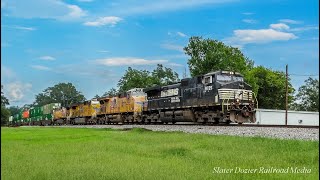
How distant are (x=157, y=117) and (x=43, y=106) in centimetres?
3067

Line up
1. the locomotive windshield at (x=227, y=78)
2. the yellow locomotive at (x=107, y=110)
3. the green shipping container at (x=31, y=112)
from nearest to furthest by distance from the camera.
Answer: the locomotive windshield at (x=227, y=78)
the yellow locomotive at (x=107, y=110)
the green shipping container at (x=31, y=112)

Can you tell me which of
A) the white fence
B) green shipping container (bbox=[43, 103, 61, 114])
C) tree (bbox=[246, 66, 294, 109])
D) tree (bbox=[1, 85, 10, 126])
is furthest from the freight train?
tree (bbox=[246, 66, 294, 109])

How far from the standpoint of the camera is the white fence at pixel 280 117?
50.1 metres

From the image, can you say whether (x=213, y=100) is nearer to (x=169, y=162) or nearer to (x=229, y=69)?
(x=169, y=162)

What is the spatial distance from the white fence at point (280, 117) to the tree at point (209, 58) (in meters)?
11.6

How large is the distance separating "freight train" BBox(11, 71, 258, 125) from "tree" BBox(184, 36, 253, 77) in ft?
60.7

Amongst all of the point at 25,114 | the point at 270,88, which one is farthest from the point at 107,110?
the point at 270,88

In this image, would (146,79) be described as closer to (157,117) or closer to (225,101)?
(157,117)

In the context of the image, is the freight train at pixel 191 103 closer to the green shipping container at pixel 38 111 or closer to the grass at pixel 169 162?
the grass at pixel 169 162

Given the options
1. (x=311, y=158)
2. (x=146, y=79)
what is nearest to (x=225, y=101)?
(x=311, y=158)

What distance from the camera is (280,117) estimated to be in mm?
52531

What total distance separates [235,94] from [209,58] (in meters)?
33.6

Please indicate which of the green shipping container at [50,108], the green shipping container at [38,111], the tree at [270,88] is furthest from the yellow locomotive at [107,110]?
the tree at [270,88]

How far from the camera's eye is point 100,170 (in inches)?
323
